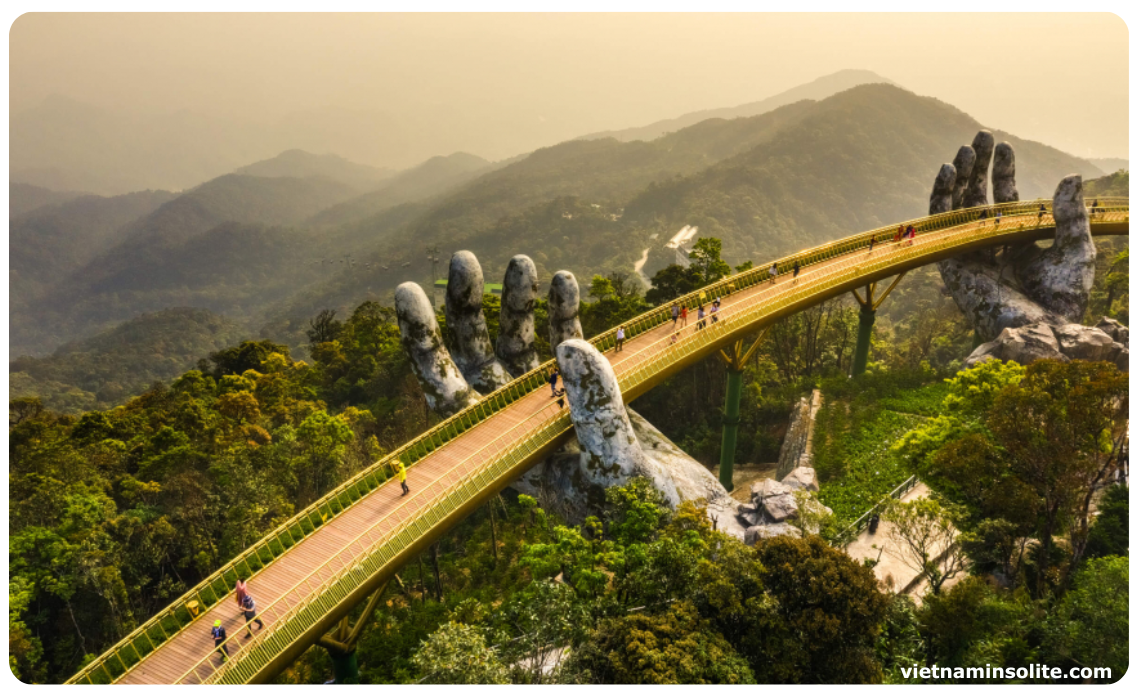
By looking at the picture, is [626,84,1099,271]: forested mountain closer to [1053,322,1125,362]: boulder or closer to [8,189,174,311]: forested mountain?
[1053,322,1125,362]: boulder

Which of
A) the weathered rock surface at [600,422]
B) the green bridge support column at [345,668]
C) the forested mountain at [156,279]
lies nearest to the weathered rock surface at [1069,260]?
the weathered rock surface at [600,422]

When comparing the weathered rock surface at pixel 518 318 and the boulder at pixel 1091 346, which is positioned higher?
the weathered rock surface at pixel 518 318

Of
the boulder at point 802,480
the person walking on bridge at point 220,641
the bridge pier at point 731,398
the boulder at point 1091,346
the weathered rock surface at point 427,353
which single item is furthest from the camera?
the boulder at point 1091,346

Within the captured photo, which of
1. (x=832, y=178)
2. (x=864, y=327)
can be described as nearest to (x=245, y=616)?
(x=864, y=327)

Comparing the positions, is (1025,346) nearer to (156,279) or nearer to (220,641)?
(220,641)

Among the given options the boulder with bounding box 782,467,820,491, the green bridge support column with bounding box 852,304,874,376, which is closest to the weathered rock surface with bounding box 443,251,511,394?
the boulder with bounding box 782,467,820,491

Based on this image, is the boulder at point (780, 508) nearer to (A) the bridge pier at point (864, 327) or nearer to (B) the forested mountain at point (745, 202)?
(A) the bridge pier at point (864, 327)

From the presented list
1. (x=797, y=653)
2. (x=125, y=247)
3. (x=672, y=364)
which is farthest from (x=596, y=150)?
(x=797, y=653)

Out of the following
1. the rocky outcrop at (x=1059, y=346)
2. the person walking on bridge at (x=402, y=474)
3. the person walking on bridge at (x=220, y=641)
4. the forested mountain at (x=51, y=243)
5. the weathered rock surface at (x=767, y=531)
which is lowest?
the rocky outcrop at (x=1059, y=346)
